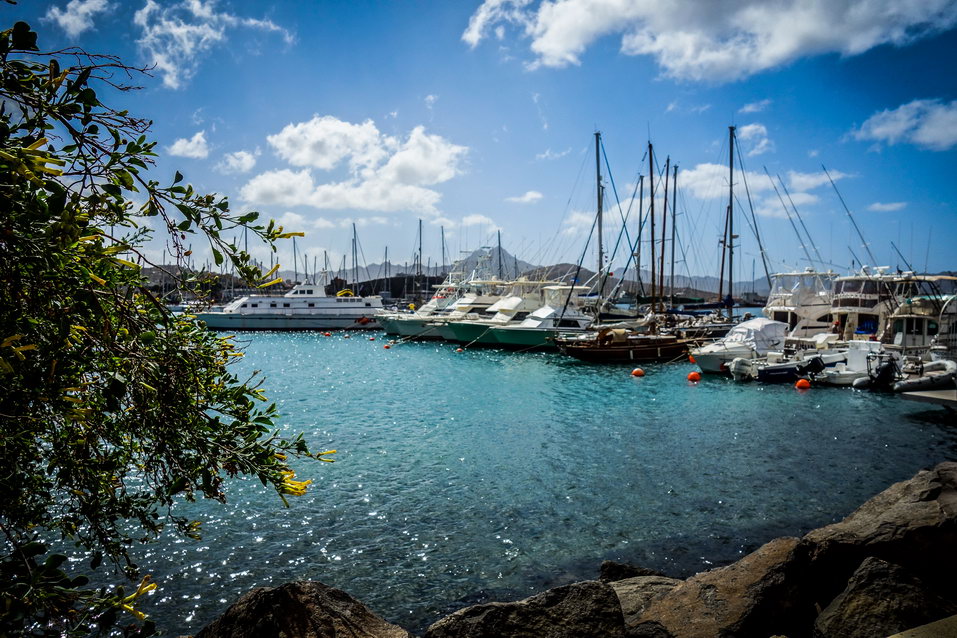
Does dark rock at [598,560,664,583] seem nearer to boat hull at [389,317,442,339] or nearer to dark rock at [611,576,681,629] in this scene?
dark rock at [611,576,681,629]

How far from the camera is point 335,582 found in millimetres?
8547

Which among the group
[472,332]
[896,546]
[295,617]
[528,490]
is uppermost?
[295,617]

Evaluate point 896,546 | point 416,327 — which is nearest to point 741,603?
point 896,546

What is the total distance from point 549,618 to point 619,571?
10.3 feet

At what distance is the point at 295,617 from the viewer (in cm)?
491

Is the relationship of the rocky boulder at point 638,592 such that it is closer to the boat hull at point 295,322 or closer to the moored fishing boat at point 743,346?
the moored fishing boat at point 743,346

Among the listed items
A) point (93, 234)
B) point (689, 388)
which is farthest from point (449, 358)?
point (93, 234)

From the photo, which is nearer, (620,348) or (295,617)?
(295,617)

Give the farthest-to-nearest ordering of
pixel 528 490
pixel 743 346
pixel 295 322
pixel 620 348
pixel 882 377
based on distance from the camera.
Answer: pixel 295 322, pixel 620 348, pixel 743 346, pixel 882 377, pixel 528 490

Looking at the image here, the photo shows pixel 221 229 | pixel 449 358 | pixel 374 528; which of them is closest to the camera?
pixel 221 229

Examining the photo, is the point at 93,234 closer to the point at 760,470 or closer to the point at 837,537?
the point at 837,537

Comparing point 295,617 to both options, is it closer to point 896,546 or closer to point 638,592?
point 638,592

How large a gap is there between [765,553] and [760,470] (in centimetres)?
807

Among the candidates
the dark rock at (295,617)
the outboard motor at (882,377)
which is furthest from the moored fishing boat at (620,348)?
the dark rock at (295,617)
